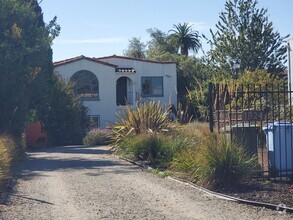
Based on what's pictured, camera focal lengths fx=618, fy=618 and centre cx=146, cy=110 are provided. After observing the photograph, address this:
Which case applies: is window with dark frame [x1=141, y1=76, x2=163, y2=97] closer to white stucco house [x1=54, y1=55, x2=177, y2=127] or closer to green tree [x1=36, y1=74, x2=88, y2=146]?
white stucco house [x1=54, y1=55, x2=177, y2=127]

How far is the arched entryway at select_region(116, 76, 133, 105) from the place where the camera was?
51.4 meters

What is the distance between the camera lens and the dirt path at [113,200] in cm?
1027

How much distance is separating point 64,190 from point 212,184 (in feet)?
10.6

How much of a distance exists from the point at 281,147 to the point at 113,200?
4211mm

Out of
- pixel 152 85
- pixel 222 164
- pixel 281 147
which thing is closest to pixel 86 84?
pixel 152 85

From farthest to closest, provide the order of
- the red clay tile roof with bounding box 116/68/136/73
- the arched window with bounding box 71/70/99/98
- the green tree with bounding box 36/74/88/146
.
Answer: the red clay tile roof with bounding box 116/68/136/73 < the arched window with bounding box 71/70/99/98 < the green tree with bounding box 36/74/88/146

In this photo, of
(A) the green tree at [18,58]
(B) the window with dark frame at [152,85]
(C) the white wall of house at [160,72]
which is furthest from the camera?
(B) the window with dark frame at [152,85]

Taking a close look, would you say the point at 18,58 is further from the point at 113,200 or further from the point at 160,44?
the point at 160,44

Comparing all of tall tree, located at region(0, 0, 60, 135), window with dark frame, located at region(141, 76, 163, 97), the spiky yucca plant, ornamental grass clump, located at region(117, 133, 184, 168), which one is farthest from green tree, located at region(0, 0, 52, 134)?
window with dark frame, located at region(141, 76, 163, 97)

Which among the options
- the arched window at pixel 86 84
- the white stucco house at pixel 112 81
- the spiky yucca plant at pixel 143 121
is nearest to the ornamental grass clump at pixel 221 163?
the spiky yucca plant at pixel 143 121

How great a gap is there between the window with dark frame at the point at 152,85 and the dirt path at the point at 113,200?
112ft

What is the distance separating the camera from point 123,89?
52.2 m

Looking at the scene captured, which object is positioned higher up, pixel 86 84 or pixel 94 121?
pixel 86 84

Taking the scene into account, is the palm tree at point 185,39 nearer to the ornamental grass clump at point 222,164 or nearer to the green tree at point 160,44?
the green tree at point 160,44
